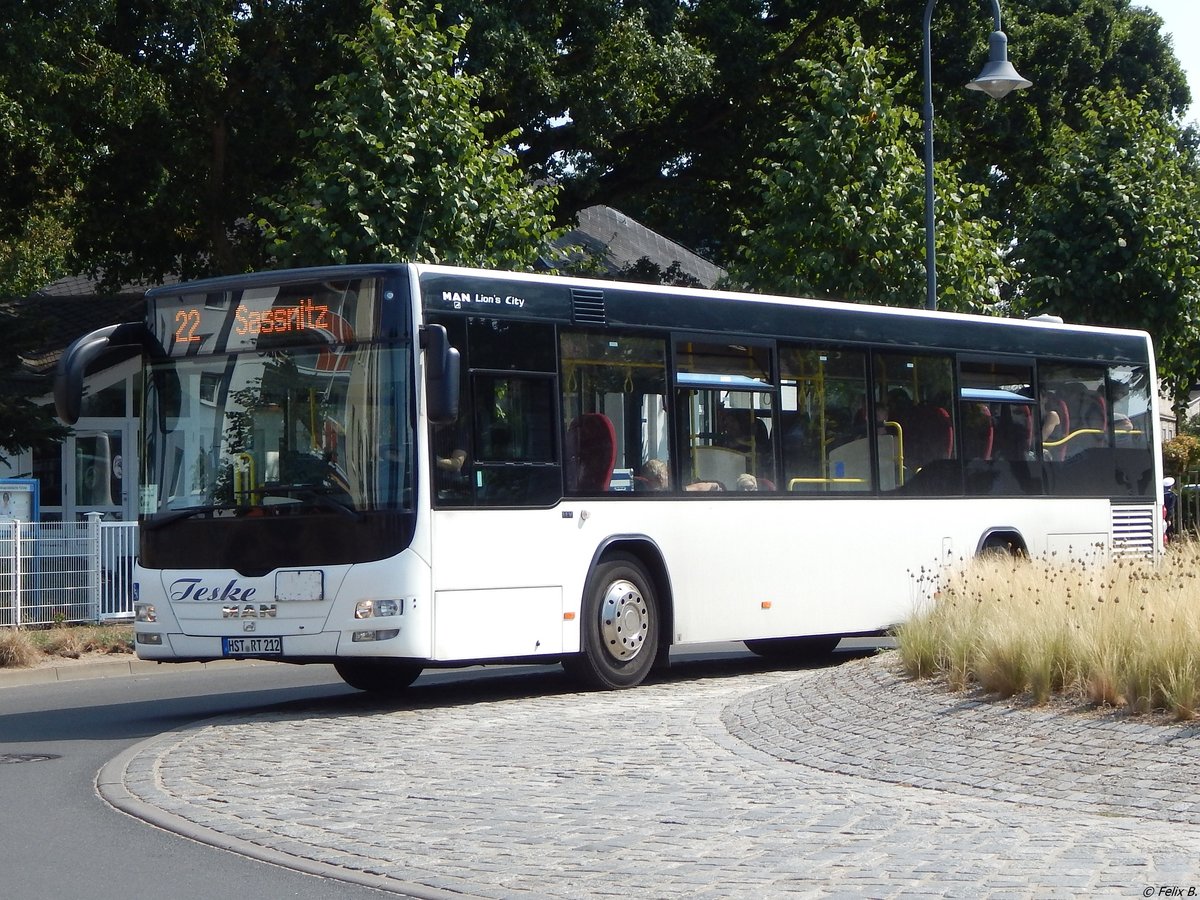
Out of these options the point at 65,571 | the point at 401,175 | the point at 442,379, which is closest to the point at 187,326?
the point at 442,379

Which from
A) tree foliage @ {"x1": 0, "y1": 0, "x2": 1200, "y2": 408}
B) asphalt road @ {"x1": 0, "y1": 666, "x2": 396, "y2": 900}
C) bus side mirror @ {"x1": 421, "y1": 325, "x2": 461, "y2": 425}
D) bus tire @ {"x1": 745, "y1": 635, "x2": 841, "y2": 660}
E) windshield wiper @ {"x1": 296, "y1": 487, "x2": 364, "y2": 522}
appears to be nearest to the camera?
asphalt road @ {"x1": 0, "y1": 666, "x2": 396, "y2": 900}

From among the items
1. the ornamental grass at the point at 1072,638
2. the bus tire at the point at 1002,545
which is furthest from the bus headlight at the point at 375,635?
the bus tire at the point at 1002,545

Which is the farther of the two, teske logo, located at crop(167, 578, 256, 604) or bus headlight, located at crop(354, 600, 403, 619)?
teske logo, located at crop(167, 578, 256, 604)

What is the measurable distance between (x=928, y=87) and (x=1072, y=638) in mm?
15177

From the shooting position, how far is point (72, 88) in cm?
2302

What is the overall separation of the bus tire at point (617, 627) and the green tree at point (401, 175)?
8.48 metres

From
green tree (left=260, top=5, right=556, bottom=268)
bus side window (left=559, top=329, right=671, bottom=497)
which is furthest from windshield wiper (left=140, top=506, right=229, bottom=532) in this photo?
green tree (left=260, top=5, right=556, bottom=268)

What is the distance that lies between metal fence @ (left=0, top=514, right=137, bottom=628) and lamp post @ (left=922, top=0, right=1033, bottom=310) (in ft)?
35.4

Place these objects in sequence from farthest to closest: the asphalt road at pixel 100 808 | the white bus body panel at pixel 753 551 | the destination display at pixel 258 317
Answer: the white bus body panel at pixel 753 551 → the destination display at pixel 258 317 → the asphalt road at pixel 100 808

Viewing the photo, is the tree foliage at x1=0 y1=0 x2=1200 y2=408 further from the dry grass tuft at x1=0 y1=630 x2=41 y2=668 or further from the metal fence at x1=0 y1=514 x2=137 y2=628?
the dry grass tuft at x1=0 y1=630 x2=41 y2=668

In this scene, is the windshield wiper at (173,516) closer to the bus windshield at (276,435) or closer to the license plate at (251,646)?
the bus windshield at (276,435)

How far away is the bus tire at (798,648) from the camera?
54.8 ft

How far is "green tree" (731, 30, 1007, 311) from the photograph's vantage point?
80.4ft

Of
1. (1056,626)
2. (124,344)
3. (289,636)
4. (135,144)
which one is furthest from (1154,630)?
(135,144)
